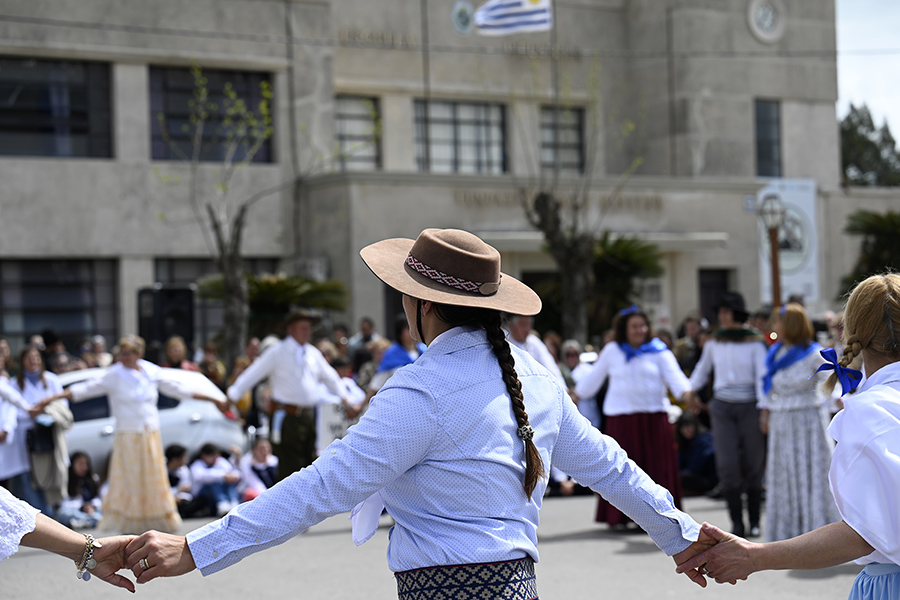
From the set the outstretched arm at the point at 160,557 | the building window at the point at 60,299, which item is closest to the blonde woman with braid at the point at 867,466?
the outstretched arm at the point at 160,557

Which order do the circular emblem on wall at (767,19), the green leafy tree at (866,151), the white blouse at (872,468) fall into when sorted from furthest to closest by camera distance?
the green leafy tree at (866,151), the circular emblem on wall at (767,19), the white blouse at (872,468)

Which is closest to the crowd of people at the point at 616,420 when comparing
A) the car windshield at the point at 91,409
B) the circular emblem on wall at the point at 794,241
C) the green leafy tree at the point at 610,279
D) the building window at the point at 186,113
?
the car windshield at the point at 91,409

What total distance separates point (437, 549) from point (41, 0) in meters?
21.0

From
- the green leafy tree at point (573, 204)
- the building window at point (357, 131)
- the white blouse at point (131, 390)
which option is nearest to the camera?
the white blouse at point (131, 390)

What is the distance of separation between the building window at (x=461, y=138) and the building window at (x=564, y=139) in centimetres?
128

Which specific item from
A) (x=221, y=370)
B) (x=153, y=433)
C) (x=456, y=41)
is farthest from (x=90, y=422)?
(x=456, y=41)

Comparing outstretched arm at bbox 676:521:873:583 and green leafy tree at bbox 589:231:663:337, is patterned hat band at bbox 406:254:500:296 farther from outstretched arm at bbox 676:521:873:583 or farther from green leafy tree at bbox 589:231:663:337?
green leafy tree at bbox 589:231:663:337

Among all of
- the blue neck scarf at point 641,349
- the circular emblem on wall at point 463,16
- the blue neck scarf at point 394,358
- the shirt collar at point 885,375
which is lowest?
the blue neck scarf at point 394,358

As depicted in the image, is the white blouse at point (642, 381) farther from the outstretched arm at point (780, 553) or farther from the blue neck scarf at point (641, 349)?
the outstretched arm at point (780, 553)

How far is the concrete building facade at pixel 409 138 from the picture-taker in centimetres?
2178

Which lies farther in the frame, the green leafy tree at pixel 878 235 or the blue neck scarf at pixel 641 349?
the green leafy tree at pixel 878 235

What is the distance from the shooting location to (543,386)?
10.7ft

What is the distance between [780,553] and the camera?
3.28 m

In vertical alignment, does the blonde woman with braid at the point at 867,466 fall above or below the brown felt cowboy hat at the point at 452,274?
below
